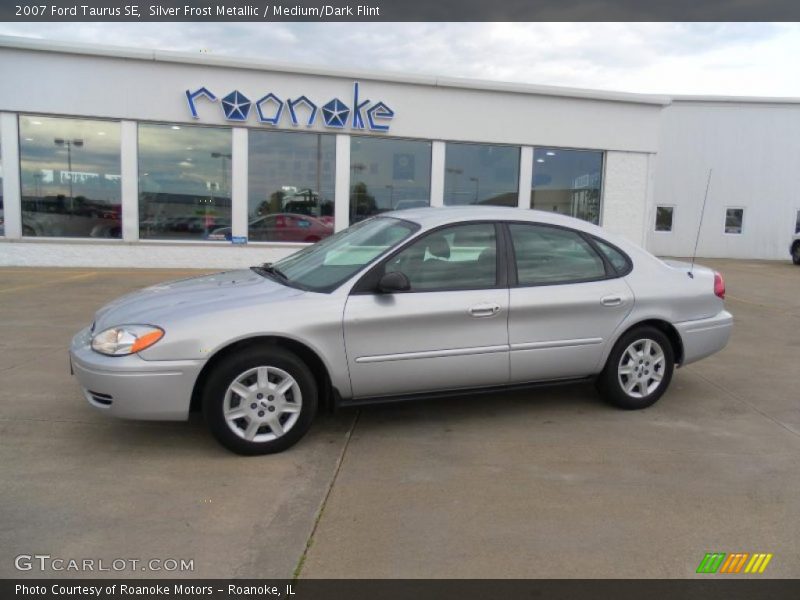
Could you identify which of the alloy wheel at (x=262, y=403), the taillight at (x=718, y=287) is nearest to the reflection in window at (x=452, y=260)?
the alloy wheel at (x=262, y=403)

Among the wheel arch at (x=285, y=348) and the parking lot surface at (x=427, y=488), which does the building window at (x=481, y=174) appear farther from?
the wheel arch at (x=285, y=348)

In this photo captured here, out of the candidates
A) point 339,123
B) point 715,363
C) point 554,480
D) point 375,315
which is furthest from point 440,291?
point 339,123

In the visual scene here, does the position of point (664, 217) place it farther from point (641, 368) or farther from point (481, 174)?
point (641, 368)

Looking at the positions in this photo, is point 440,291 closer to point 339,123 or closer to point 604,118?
point 339,123

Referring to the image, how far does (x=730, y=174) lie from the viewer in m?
23.3

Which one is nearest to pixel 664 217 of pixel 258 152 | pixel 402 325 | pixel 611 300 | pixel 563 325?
pixel 258 152

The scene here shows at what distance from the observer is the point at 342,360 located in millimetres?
3971

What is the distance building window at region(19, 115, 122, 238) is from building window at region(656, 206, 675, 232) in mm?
18938

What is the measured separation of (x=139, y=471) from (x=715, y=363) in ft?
18.6

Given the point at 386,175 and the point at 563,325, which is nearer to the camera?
the point at 563,325

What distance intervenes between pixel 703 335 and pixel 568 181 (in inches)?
489

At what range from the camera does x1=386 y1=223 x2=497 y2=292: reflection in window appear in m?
4.25

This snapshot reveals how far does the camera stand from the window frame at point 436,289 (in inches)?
159
